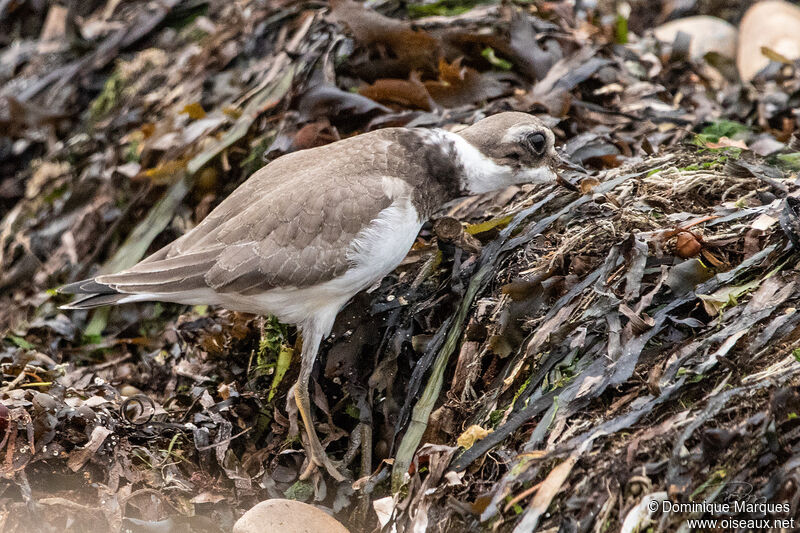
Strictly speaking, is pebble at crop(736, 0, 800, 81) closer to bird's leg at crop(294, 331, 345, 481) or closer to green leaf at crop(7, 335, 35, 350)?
bird's leg at crop(294, 331, 345, 481)

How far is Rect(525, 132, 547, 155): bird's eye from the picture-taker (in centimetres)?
396

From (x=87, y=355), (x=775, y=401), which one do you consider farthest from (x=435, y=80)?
(x=775, y=401)

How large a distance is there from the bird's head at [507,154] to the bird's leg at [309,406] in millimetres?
1118

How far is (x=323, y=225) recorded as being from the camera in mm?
3711

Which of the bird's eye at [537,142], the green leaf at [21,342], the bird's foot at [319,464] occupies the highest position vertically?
the bird's eye at [537,142]

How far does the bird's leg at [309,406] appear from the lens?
3734 millimetres

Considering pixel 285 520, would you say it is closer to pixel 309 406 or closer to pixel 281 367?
pixel 309 406

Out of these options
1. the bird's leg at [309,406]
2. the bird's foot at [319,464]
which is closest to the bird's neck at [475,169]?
the bird's leg at [309,406]

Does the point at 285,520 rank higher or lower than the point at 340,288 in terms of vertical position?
lower

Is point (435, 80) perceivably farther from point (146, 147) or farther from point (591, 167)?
point (146, 147)

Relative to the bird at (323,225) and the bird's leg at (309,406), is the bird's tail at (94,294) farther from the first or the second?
the bird's leg at (309,406)

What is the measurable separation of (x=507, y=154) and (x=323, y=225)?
1.03 meters

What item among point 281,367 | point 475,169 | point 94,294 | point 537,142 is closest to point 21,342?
point 94,294

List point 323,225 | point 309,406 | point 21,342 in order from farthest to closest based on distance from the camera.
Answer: point 21,342, point 309,406, point 323,225
